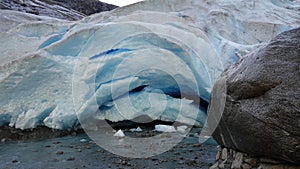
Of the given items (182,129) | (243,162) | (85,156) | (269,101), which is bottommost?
(182,129)

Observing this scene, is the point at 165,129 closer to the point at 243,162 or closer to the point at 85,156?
the point at 85,156

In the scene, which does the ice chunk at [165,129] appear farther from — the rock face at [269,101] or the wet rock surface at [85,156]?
the rock face at [269,101]

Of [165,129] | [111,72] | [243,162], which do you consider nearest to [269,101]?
[243,162]

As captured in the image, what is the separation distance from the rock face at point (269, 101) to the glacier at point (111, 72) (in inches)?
180

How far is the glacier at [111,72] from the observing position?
7184 mm

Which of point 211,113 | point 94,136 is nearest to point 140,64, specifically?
point 94,136

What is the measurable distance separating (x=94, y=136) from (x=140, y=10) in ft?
14.1

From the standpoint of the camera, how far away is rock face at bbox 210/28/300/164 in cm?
257

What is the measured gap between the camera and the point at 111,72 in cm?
765

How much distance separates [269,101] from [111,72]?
208 inches

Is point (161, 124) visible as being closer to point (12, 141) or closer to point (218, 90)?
point (12, 141)

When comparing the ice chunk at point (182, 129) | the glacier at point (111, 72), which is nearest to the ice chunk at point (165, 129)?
the ice chunk at point (182, 129)

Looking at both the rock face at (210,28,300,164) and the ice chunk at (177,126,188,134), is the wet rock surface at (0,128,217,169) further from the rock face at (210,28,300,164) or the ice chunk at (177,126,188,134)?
the rock face at (210,28,300,164)

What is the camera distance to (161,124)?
28.1 feet
